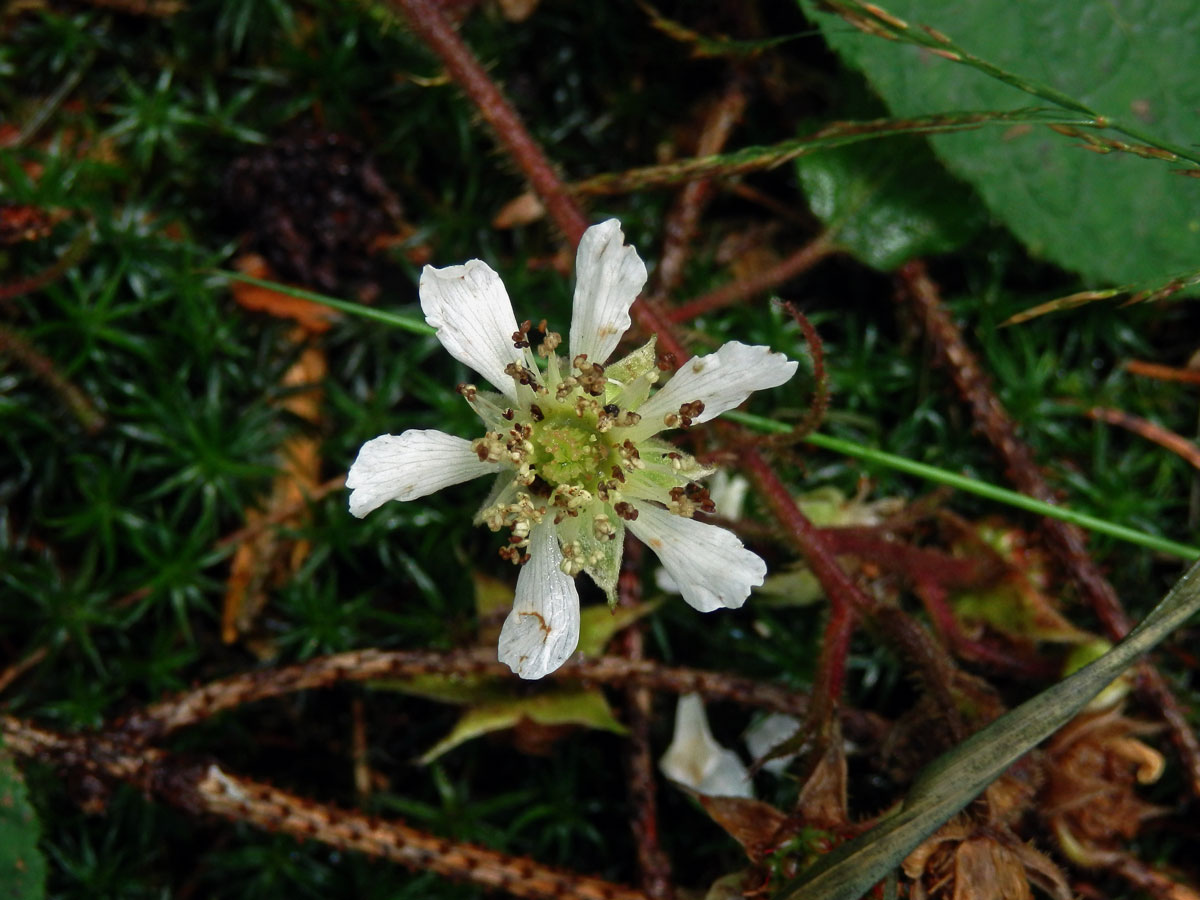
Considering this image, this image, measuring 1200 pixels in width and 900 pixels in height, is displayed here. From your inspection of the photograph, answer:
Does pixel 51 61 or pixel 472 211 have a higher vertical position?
pixel 51 61

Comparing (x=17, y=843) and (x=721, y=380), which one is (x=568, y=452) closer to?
(x=721, y=380)

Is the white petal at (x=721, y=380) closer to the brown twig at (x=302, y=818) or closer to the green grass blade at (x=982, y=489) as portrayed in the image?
the green grass blade at (x=982, y=489)

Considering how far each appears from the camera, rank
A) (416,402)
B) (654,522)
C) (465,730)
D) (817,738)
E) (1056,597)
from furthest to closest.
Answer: (416,402) < (1056,597) < (465,730) < (817,738) < (654,522)

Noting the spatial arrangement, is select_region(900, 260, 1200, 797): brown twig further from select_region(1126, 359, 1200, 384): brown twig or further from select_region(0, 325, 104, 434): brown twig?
select_region(0, 325, 104, 434): brown twig

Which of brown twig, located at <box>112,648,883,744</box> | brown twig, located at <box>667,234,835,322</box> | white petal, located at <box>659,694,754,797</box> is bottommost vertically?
white petal, located at <box>659,694,754,797</box>

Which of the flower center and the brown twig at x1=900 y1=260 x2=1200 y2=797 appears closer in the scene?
the flower center

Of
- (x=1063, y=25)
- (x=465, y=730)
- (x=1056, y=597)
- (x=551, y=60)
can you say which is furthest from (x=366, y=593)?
(x=1063, y=25)

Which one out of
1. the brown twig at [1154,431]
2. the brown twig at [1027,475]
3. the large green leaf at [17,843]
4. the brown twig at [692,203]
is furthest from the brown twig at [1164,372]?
the large green leaf at [17,843]

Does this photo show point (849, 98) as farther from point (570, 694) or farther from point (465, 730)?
point (465, 730)

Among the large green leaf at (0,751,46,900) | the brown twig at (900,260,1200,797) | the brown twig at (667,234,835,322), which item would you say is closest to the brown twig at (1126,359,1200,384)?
the brown twig at (900,260,1200,797)
